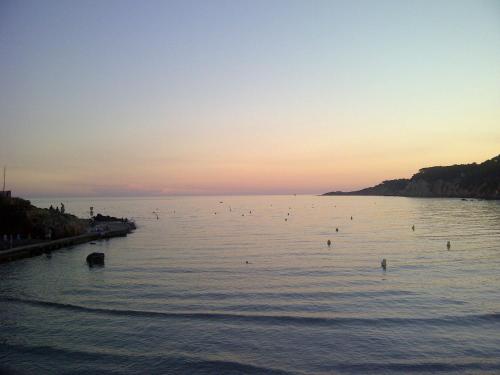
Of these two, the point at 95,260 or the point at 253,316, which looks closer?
the point at 253,316

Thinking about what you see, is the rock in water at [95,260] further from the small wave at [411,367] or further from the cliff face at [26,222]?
the small wave at [411,367]

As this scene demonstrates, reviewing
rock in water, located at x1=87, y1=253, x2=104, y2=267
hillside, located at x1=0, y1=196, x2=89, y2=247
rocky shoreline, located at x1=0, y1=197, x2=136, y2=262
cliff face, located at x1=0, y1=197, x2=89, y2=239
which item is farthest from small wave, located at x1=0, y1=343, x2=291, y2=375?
cliff face, located at x1=0, y1=197, x2=89, y2=239

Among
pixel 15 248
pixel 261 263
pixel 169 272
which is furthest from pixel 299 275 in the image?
pixel 15 248

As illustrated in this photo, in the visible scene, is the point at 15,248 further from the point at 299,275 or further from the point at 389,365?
the point at 389,365

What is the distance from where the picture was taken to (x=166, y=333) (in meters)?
16.7

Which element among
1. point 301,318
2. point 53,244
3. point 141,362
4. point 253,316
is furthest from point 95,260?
point 141,362

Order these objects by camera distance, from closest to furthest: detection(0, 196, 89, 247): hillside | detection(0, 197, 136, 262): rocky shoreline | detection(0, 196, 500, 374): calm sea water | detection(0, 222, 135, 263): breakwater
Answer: detection(0, 196, 500, 374): calm sea water → detection(0, 222, 135, 263): breakwater → detection(0, 197, 136, 262): rocky shoreline → detection(0, 196, 89, 247): hillside

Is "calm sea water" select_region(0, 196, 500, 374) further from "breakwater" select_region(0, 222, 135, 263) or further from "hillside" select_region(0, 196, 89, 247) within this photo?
"hillside" select_region(0, 196, 89, 247)

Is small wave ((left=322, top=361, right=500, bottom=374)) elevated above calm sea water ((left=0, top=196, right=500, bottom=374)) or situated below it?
below

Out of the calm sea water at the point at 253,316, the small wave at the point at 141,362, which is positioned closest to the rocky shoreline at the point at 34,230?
the calm sea water at the point at 253,316

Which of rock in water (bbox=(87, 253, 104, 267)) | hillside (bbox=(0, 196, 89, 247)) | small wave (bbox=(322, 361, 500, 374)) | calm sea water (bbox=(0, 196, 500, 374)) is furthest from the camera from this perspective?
hillside (bbox=(0, 196, 89, 247))

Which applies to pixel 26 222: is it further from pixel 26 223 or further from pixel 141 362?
pixel 141 362

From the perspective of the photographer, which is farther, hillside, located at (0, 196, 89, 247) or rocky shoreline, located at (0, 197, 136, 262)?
hillside, located at (0, 196, 89, 247)

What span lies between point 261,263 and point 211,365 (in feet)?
69.6
